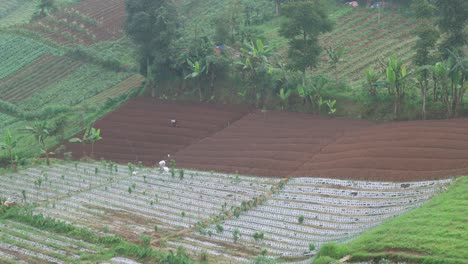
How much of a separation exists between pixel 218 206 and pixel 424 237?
355 inches

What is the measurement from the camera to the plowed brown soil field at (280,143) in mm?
24672

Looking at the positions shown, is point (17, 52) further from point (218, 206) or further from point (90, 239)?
point (90, 239)

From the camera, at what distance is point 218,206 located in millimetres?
24328

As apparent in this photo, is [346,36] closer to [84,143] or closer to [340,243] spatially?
[84,143]

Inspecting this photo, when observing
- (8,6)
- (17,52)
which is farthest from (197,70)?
Result: (8,6)

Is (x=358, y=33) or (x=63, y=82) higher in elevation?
(x=358, y=33)

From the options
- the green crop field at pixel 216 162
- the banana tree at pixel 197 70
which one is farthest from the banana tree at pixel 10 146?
the banana tree at pixel 197 70

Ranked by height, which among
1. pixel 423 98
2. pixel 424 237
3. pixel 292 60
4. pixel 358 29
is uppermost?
pixel 358 29

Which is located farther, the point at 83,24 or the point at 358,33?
the point at 83,24

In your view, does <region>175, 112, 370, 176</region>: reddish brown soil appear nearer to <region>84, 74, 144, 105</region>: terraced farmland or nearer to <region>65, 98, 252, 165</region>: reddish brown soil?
<region>65, 98, 252, 165</region>: reddish brown soil

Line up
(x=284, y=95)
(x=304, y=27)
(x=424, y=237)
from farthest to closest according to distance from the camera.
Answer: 1. (x=304, y=27)
2. (x=284, y=95)
3. (x=424, y=237)

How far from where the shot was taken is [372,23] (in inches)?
1655

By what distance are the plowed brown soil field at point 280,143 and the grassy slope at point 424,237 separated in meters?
4.55

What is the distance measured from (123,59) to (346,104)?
18.7m
